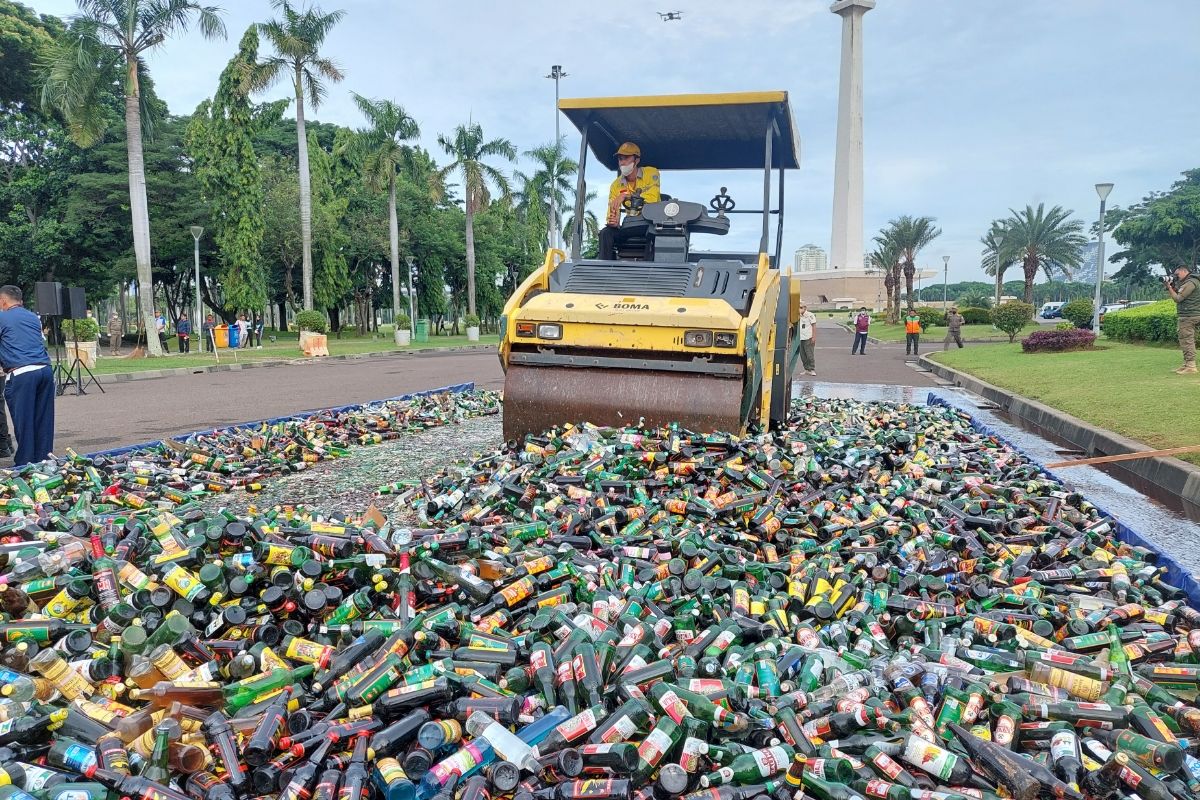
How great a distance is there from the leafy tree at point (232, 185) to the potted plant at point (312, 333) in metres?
9.19

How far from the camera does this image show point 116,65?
2473 cm

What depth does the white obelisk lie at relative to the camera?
58625 mm

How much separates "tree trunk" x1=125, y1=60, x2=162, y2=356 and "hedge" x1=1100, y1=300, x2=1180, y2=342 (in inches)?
1177

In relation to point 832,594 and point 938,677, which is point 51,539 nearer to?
point 832,594

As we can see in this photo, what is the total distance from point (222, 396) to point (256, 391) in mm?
987

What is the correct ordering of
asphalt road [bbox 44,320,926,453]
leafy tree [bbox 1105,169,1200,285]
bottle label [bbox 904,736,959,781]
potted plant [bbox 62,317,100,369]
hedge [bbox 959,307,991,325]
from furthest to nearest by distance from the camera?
leafy tree [bbox 1105,169,1200,285] → hedge [bbox 959,307,991,325] → potted plant [bbox 62,317,100,369] → asphalt road [bbox 44,320,926,453] → bottle label [bbox 904,736,959,781]

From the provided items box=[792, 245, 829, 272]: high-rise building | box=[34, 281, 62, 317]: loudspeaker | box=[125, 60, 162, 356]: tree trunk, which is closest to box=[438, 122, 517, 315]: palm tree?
box=[125, 60, 162, 356]: tree trunk

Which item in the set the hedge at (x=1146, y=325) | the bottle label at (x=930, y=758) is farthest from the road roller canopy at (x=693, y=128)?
the hedge at (x=1146, y=325)

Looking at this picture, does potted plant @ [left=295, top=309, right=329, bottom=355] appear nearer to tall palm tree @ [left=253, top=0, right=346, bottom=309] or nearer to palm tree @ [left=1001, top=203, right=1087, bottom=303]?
tall palm tree @ [left=253, top=0, right=346, bottom=309]

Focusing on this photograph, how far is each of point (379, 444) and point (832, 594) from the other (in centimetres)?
583

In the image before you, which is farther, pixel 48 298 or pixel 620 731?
pixel 48 298

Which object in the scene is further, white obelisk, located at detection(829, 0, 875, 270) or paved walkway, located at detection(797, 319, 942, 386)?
white obelisk, located at detection(829, 0, 875, 270)

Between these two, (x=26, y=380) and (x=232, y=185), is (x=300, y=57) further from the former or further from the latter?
(x=26, y=380)

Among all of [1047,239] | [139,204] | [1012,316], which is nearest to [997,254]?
[1047,239]
